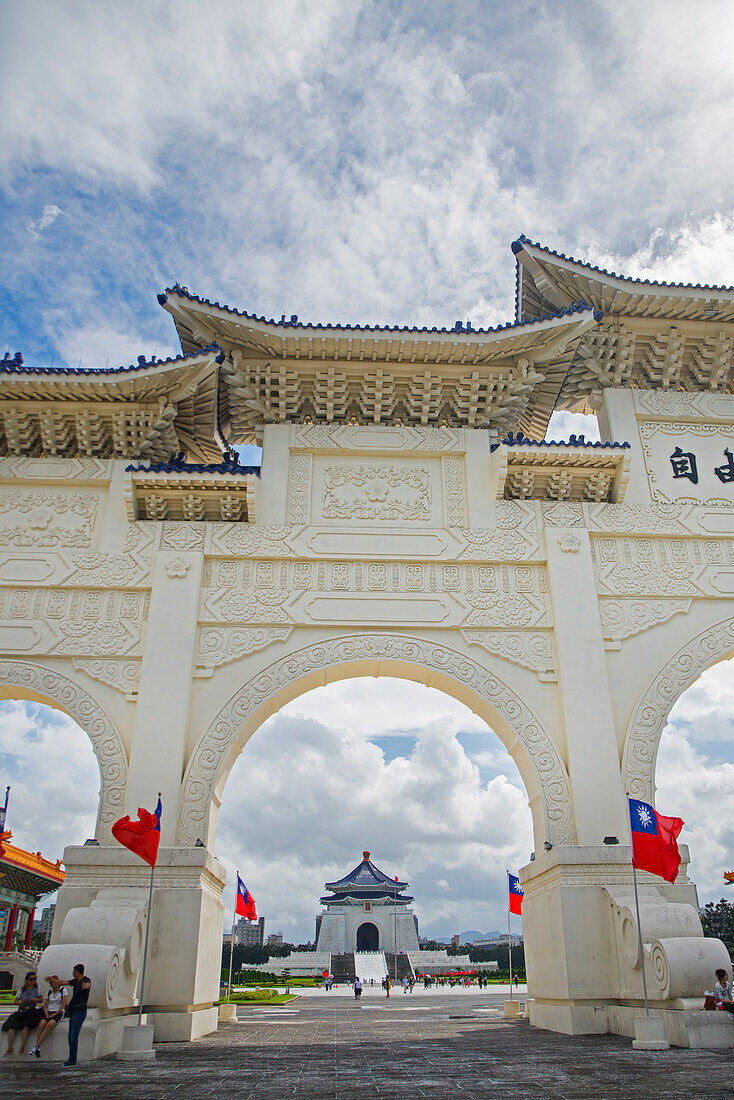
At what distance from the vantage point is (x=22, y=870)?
2081cm

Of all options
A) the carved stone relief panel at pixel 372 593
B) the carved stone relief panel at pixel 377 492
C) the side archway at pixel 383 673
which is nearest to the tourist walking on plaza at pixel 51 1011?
the side archway at pixel 383 673

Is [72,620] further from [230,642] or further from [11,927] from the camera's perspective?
[11,927]

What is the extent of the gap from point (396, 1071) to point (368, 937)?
3808cm

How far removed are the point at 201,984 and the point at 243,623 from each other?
12.0ft

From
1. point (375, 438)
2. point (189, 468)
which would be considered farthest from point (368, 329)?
point (189, 468)

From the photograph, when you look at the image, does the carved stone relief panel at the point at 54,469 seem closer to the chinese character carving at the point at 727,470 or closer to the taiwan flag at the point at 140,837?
the taiwan flag at the point at 140,837

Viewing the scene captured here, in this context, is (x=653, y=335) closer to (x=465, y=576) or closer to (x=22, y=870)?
(x=465, y=576)

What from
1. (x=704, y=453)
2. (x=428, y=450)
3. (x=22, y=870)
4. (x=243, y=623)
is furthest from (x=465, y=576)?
(x=22, y=870)

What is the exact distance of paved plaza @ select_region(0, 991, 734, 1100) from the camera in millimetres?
4355

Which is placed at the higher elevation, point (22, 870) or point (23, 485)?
point (23, 485)

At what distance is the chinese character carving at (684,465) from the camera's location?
10352mm

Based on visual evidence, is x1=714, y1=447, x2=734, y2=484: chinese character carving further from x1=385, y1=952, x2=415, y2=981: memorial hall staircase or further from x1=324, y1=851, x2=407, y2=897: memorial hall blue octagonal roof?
x1=324, y1=851, x2=407, y2=897: memorial hall blue octagonal roof

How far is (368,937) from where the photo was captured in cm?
3978

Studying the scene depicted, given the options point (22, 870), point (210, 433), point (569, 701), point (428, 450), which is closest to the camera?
point (569, 701)
